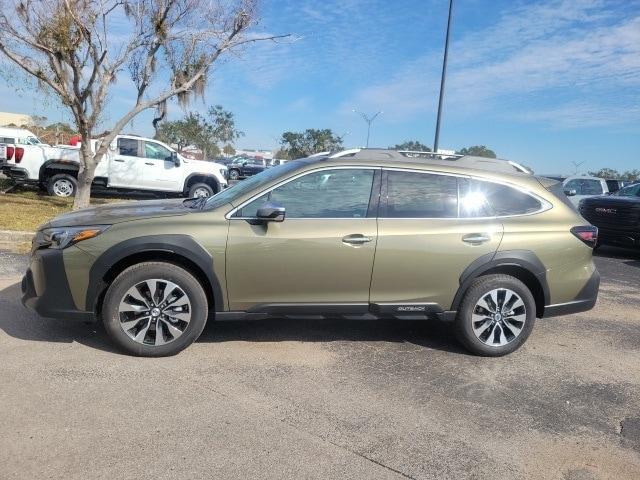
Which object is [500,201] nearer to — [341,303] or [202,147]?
[341,303]

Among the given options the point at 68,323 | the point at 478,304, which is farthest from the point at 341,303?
the point at 68,323

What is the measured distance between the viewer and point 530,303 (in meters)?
4.54

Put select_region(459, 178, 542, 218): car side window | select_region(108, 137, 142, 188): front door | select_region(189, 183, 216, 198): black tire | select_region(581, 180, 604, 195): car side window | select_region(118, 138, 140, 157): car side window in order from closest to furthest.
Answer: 1. select_region(459, 178, 542, 218): car side window
2. select_region(108, 137, 142, 188): front door
3. select_region(118, 138, 140, 157): car side window
4. select_region(189, 183, 216, 198): black tire
5. select_region(581, 180, 604, 195): car side window

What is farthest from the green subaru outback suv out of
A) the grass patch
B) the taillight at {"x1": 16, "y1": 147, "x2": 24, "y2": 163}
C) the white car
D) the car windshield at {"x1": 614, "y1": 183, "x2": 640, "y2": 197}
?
the white car

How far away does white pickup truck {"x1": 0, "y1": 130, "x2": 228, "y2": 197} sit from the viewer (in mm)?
13875

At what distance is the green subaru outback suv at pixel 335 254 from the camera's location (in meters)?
4.05

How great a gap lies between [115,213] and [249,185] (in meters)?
1.15

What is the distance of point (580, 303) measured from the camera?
185 inches

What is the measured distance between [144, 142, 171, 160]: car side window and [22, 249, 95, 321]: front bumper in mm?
11398

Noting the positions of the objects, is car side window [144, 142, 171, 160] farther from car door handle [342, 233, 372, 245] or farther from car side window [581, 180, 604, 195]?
car side window [581, 180, 604, 195]

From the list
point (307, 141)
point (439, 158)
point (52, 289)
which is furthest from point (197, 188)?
point (307, 141)

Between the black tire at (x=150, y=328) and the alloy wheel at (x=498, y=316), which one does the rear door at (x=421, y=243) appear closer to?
the alloy wheel at (x=498, y=316)

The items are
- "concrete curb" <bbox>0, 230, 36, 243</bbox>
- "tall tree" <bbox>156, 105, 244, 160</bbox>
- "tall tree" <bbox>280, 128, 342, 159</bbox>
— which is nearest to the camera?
"concrete curb" <bbox>0, 230, 36, 243</bbox>

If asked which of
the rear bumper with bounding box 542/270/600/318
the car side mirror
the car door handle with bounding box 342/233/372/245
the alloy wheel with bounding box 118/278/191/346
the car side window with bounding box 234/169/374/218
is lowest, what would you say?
the alloy wheel with bounding box 118/278/191/346
